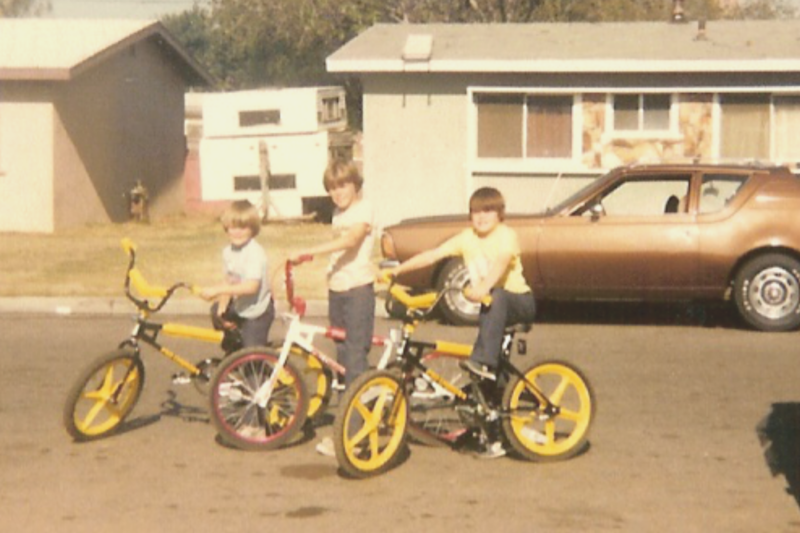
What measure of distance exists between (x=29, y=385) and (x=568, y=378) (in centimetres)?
446

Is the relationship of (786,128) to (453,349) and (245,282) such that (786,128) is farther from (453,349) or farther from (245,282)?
(453,349)

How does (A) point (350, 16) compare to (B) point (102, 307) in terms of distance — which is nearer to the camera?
(B) point (102, 307)

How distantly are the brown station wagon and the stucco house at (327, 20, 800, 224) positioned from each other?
8659mm

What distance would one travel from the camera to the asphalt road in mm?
7395

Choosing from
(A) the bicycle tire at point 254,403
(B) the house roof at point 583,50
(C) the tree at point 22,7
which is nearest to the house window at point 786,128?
(B) the house roof at point 583,50

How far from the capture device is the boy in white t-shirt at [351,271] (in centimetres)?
880

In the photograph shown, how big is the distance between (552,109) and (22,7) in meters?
85.8

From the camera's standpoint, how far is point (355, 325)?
8.84m

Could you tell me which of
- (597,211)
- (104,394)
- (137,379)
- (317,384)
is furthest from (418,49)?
(104,394)

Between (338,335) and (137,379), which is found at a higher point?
(338,335)

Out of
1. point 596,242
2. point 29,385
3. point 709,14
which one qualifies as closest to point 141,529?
point 29,385

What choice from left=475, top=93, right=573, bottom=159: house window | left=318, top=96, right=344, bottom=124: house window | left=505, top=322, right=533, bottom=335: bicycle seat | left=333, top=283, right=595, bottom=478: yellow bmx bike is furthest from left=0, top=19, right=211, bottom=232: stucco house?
left=505, top=322, right=533, bottom=335: bicycle seat

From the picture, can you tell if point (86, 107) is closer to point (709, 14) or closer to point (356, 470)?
point (356, 470)

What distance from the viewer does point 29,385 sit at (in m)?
11.4
